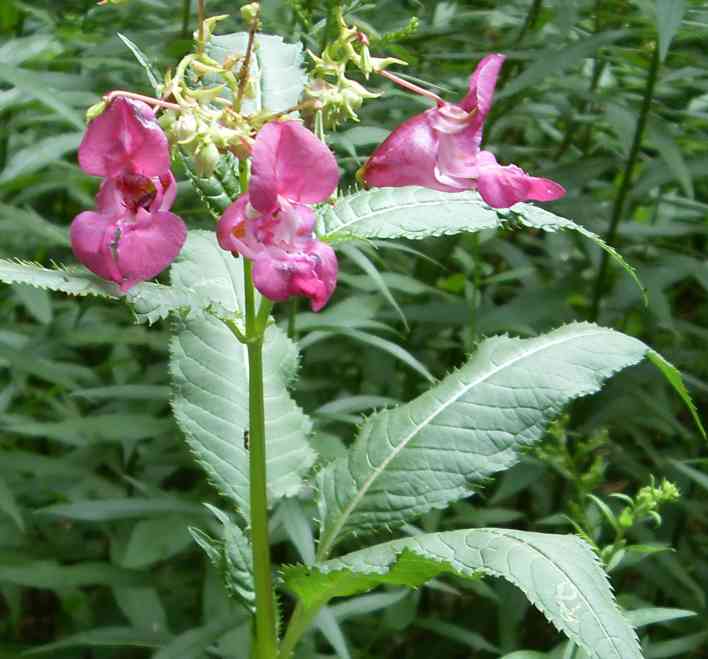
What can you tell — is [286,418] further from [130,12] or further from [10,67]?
[130,12]

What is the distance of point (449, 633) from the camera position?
2.39 meters

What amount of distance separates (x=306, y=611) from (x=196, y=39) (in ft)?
2.21

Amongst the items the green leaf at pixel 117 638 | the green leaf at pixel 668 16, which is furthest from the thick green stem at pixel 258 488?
the green leaf at pixel 668 16

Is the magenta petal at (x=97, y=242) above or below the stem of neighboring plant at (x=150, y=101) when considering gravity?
below

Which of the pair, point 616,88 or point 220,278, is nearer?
point 220,278

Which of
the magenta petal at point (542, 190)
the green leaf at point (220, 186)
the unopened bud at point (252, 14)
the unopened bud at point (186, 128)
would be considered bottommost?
the green leaf at point (220, 186)

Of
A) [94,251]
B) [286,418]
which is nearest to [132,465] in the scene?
[286,418]

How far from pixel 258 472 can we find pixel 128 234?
343 millimetres

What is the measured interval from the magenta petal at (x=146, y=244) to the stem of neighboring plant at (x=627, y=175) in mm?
1656

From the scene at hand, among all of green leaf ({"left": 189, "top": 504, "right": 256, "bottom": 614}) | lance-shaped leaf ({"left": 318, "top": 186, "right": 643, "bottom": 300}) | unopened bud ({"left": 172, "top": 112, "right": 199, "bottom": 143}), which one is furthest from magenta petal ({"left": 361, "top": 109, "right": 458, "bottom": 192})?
green leaf ({"left": 189, "top": 504, "right": 256, "bottom": 614})

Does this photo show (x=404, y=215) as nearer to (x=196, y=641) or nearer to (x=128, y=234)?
(x=128, y=234)

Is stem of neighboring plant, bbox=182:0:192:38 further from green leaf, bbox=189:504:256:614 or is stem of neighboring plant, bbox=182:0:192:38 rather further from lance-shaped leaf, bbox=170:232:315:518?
green leaf, bbox=189:504:256:614

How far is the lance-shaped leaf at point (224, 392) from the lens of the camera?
1475 millimetres

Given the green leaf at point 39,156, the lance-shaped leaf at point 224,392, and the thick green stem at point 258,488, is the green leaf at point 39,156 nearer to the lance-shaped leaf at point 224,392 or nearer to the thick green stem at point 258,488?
the lance-shaped leaf at point 224,392
